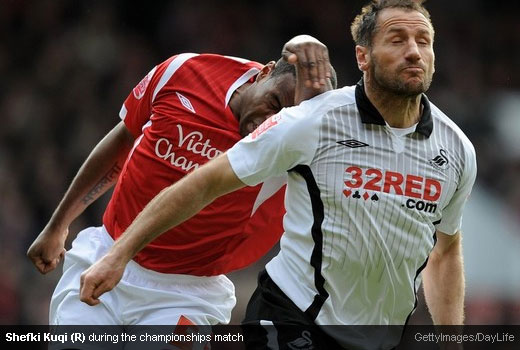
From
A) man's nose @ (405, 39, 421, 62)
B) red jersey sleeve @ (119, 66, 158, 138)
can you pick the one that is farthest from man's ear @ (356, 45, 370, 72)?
red jersey sleeve @ (119, 66, 158, 138)

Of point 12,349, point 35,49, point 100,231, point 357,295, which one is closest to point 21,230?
point 12,349

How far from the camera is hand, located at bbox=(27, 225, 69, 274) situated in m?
5.66

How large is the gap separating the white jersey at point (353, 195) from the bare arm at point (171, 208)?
0.23 ft

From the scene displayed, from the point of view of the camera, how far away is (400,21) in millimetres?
4500

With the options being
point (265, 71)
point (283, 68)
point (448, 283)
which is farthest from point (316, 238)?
point (265, 71)

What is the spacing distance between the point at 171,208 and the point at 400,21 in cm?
126

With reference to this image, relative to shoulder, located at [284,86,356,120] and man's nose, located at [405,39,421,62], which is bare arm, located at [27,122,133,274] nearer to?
shoulder, located at [284,86,356,120]

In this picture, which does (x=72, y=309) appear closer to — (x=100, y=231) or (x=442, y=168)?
(x=100, y=231)

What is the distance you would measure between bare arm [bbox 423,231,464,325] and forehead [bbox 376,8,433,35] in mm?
991

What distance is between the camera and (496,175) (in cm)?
1177

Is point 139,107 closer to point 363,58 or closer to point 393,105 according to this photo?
point 363,58

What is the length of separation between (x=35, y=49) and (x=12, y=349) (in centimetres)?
445

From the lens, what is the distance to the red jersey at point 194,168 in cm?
521

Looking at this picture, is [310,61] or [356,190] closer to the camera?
[356,190]
